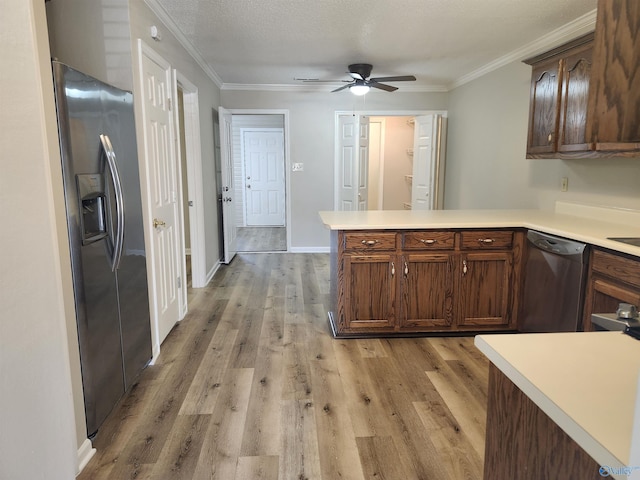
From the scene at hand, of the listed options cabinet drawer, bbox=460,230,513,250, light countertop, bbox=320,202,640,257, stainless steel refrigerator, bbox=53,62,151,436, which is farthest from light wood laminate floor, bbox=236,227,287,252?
stainless steel refrigerator, bbox=53,62,151,436

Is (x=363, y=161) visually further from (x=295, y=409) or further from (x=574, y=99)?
(x=295, y=409)

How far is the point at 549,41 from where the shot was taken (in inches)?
144

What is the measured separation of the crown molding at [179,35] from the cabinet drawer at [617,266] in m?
3.17

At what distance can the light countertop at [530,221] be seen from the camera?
2613 millimetres

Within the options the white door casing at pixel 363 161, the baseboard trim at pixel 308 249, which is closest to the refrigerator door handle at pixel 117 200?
the white door casing at pixel 363 161

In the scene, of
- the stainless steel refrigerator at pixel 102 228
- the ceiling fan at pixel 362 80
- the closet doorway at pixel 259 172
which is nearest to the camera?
the stainless steel refrigerator at pixel 102 228

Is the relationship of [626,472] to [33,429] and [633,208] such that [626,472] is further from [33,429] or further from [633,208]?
[633,208]

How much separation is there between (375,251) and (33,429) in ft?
7.53

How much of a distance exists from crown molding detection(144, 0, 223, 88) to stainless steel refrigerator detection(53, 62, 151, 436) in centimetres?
97

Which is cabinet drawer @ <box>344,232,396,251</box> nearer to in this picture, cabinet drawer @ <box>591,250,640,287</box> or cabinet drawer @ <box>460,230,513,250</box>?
cabinet drawer @ <box>460,230,513,250</box>

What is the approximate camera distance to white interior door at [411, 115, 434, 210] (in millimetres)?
5836

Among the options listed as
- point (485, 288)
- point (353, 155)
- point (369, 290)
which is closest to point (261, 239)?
point (353, 155)

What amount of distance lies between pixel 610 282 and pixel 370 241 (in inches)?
56.7

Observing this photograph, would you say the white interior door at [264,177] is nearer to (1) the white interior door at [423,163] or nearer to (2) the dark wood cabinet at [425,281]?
(1) the white interior door at [423,163]
